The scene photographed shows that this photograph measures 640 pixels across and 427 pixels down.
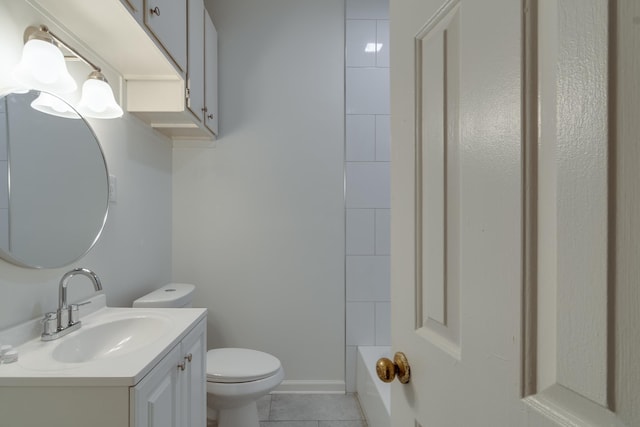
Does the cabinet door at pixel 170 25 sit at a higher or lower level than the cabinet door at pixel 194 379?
higher

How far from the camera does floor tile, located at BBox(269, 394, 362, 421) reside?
203cm

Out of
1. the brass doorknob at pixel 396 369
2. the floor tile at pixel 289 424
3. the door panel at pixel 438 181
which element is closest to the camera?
the door panel at pixel 438 181

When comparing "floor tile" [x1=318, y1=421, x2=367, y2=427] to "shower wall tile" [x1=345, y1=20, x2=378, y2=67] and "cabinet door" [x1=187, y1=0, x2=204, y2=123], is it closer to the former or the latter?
"cabinet door" [x1=187, y1=0, x2=204, y2=123]

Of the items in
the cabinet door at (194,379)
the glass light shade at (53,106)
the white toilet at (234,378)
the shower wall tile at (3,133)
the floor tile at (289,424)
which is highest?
the glass light shade at (53,106)

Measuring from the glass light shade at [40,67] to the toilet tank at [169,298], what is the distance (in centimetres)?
96

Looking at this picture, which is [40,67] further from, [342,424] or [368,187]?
[342,424]

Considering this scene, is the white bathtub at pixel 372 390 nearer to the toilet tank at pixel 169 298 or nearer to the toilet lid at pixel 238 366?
→ the toilet lid at pixel 238 366

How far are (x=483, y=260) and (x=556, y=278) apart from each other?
0.11 meters

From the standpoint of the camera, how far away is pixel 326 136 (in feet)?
7.59

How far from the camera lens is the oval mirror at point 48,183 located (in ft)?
3.31

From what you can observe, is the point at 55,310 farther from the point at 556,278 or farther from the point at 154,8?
the point at 556,278

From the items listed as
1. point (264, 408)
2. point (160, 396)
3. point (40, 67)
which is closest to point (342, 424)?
point (264, 408)

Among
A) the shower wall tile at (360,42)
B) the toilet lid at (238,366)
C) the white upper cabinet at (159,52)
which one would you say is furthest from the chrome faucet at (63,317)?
the shower wall tile at (360,42)

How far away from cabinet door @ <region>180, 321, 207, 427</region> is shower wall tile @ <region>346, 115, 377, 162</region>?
→ 1.42m
